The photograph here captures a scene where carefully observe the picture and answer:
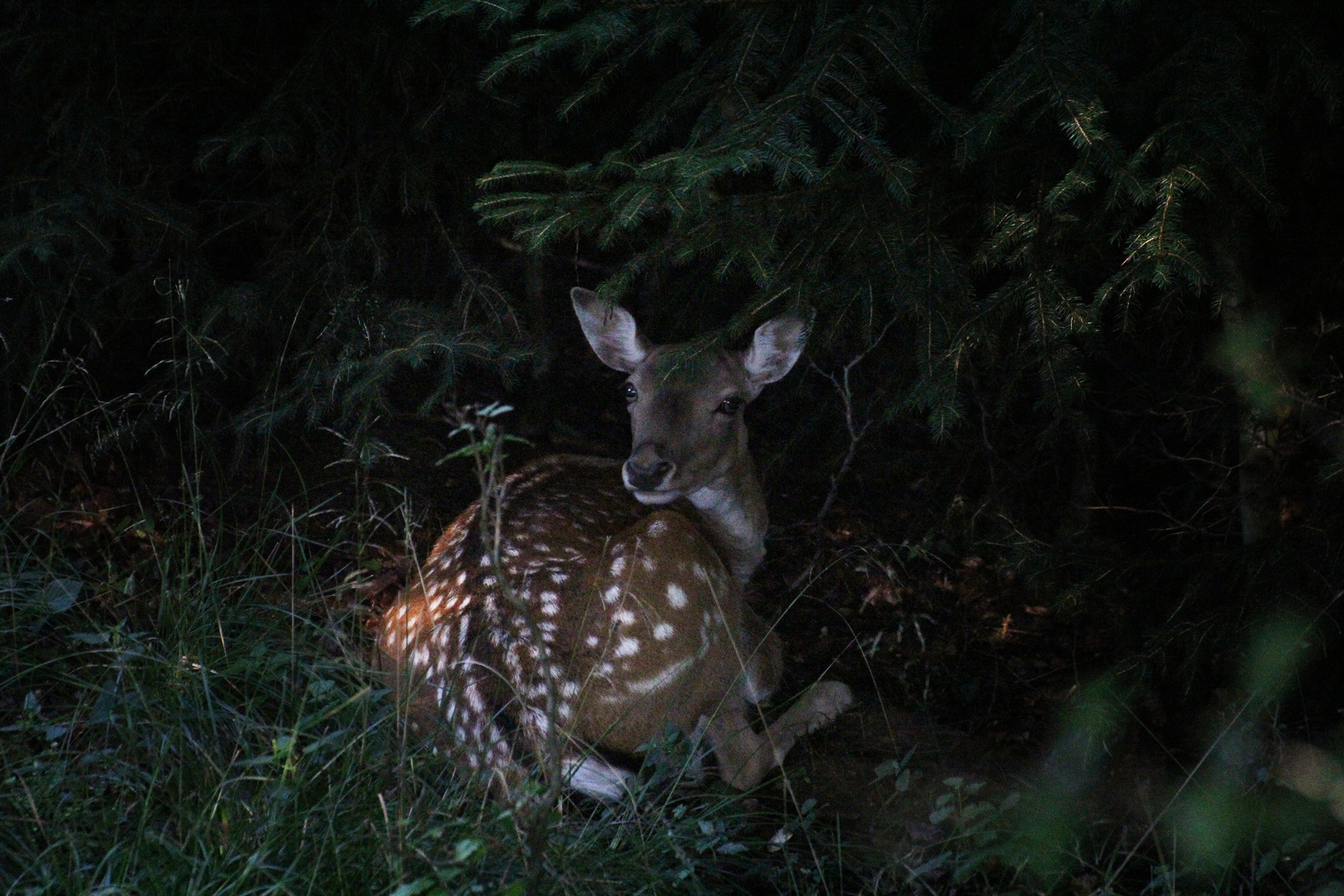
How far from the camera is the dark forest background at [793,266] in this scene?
309 centimetres

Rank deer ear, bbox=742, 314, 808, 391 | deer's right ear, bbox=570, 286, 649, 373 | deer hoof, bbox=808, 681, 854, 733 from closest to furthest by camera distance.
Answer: deer hoof, bbox=808, 681, 854, 733 → deer ear, bbox=742, 314, 808, 391 → deer's right ear, bbox=570, 286, 649, 373

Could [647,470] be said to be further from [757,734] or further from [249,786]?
[249,786]

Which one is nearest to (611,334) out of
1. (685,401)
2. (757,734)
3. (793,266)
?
(685,401)

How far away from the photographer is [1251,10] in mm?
3010

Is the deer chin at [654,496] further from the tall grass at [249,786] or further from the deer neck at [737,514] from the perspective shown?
the tall grass at [249,786]

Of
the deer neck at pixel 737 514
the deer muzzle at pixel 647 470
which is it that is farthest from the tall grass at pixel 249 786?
the deer neck at pixel 737 514

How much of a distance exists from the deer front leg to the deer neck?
62 cm

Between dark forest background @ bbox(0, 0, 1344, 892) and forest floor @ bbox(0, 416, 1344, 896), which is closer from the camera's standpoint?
forest floor @ bbox(0, 416, 1344, 896)

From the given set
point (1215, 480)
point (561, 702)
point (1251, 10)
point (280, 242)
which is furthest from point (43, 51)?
point (1215, 480)

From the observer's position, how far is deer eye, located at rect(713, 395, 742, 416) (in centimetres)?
441

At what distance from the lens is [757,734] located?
4.20m

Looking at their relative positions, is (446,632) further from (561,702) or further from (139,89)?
(139,89)

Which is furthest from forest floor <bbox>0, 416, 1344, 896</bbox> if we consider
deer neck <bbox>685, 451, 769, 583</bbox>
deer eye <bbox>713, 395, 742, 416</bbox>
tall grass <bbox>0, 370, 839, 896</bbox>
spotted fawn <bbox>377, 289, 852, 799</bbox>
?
deer eye <bbox>713, 395, 742, 416</bbox>

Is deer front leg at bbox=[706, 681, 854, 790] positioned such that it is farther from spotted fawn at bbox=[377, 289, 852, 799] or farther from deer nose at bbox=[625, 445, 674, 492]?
deer nose at bbox=[625, 445, 674, 492]
